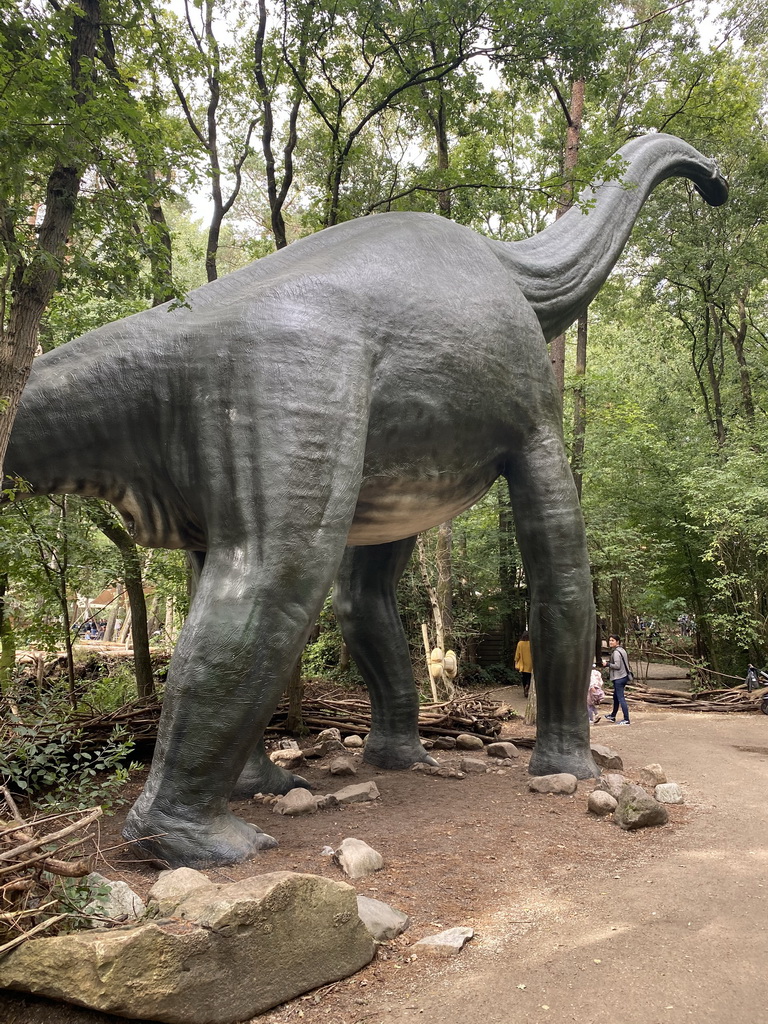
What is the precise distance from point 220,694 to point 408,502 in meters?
1.61

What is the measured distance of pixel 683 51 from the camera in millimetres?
11914

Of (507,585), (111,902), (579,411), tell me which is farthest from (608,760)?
(507,585)

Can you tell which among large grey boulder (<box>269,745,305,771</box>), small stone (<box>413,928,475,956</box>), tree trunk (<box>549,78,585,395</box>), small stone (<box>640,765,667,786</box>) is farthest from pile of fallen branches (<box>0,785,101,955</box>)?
tree trunk (<box>549,78,585,395</box>)

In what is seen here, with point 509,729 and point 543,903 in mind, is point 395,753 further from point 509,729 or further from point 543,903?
point 509,729

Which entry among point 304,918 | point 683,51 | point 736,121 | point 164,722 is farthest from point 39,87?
point 736,121

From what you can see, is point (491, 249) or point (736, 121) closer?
point (491, 249)

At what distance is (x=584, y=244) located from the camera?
5.73 m

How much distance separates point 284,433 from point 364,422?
0.46 metres

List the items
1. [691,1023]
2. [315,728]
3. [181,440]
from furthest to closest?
[315,728], [181,440], [691,1023]

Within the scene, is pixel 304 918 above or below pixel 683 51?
below

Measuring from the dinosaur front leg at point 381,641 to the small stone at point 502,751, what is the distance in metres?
0.66

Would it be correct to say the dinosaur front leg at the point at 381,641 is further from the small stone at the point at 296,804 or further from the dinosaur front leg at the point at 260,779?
the small stone at the point at 296,804

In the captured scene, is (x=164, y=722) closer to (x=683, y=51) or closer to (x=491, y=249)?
(x=491, y=249)

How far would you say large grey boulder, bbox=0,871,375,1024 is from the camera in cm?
Answer: 200
